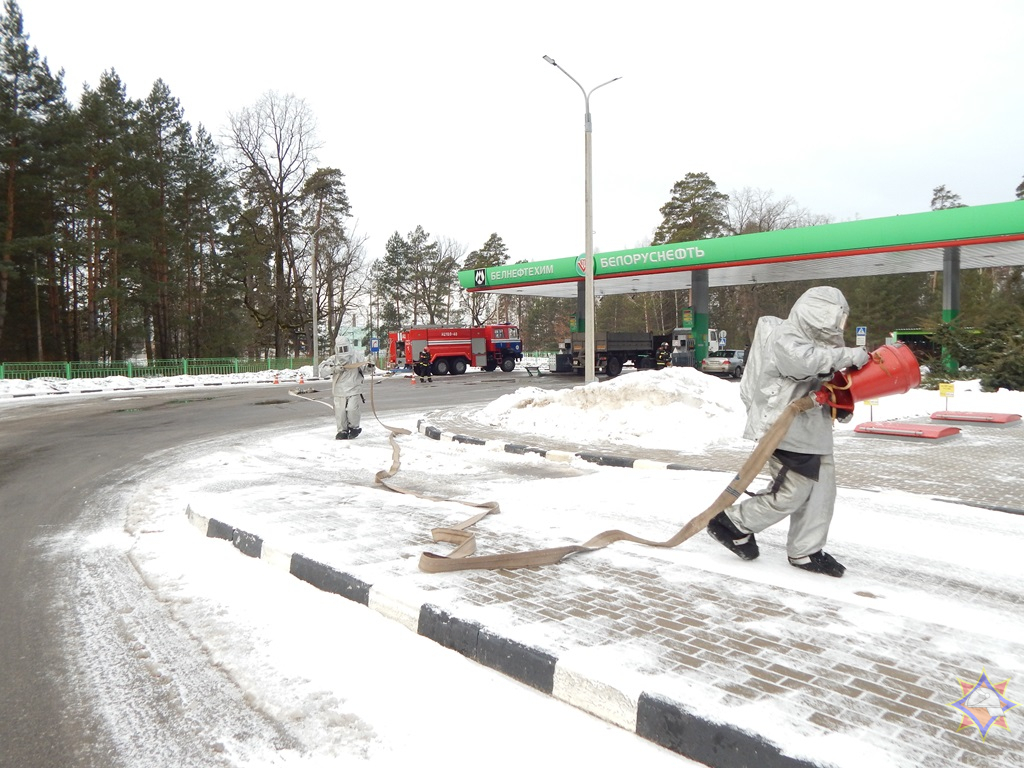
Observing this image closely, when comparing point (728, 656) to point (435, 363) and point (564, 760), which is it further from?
point (435, 363)

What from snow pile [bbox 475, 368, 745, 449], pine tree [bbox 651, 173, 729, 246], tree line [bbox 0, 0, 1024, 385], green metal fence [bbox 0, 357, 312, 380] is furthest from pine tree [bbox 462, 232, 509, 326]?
snow pile [bbox 475, 368, 745, 449]

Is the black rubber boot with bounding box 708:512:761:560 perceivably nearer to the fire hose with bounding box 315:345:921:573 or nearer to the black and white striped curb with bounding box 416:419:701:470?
the fire hose with bounding box 315:345:921:573

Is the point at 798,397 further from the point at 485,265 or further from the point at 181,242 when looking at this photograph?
the point at 485,265

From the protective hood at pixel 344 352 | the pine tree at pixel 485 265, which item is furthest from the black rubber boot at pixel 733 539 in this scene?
the pine tree at pixel 485 265

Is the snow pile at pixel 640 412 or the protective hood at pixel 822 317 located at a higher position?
the protective hood at pixel 822 317

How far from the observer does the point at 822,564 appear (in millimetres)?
4164

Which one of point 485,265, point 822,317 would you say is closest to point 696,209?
point 485,265

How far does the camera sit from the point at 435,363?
3750cm

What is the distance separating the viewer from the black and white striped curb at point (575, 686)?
2.34 m

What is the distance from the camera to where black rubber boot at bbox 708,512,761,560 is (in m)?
4.37

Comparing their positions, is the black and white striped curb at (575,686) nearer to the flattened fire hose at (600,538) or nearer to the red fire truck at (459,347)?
the flattened fire hose at (600,538)

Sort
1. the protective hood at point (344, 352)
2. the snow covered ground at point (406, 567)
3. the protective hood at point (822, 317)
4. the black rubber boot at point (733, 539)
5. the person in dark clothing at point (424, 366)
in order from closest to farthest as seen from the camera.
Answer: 1. the snow covered ground at point (406, 567)
2. the protective hood at point (822, 317)
3. the black rubber boot at point (733, 539)
4. the protective hood at point (344, 352)
5. the person in dark clothing at point (424, 366)

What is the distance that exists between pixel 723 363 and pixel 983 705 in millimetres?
29509

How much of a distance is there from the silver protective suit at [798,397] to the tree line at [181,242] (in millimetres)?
17069
